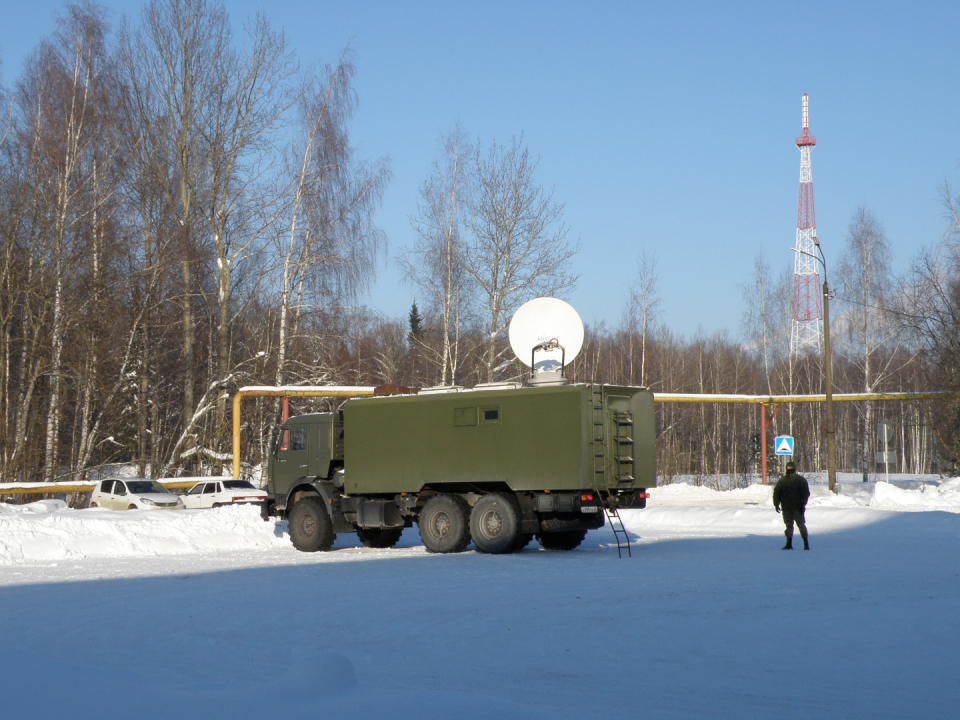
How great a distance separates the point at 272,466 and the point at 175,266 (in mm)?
15841

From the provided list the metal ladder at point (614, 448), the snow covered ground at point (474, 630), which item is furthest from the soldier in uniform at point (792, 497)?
the metal ladder at point (614, 448)

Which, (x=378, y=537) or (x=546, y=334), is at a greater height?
(x=546, y=334)

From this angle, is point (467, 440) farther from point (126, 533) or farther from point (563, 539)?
point (126, 533)

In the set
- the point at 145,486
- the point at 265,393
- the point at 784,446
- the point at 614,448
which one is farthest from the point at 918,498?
the point at 145,486

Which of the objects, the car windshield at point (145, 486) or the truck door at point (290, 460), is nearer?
the truck door at point (290, 460)

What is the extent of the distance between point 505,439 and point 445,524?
2066mm

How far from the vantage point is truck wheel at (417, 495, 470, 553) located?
17859 millimetres

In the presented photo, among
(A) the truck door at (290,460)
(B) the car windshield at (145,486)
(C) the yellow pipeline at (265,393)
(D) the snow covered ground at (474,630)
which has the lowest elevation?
(D) the snow covered ground at (474,630)

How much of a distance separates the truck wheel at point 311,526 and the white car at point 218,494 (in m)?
10.4

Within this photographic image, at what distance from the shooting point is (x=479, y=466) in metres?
17.7

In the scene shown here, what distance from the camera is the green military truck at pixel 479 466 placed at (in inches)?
672

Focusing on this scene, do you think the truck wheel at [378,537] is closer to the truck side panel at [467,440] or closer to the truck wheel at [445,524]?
the truck side panel at [467,440]

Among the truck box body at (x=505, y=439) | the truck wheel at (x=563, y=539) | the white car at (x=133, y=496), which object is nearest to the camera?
the truck box body at (x=505, y=439)

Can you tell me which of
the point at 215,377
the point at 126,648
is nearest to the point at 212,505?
the point at 215,377
